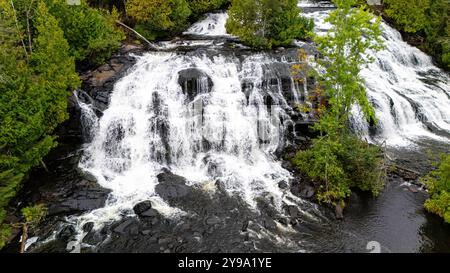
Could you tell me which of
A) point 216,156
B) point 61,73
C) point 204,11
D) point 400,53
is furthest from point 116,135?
point 400,53

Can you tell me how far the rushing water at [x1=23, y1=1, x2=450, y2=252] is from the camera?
19.1 m

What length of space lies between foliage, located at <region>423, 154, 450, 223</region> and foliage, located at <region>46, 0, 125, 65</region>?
2482 cm

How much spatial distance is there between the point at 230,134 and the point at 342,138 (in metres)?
7.37

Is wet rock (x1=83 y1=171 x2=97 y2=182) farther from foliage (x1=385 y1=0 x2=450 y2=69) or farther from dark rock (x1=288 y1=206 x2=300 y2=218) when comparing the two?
foliage (x1=385 y1=0 x2=450 y2=69)

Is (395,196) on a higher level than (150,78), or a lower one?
lower

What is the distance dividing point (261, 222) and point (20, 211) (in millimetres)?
13149

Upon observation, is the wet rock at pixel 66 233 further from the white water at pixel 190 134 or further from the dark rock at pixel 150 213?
the dark rock at pixel 150 213

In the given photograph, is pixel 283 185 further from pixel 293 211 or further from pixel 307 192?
pixel 293 211

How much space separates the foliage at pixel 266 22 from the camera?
2956 centimetres

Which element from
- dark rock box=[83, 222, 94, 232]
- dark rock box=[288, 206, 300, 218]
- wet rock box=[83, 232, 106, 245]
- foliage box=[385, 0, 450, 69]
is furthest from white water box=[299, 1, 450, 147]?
dark rock box=[83, 222, 94, 232]

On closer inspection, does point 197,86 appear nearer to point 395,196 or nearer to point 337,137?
point 337,137

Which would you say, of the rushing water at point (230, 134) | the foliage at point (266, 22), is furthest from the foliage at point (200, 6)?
→ the rushing water at point (230, 134)

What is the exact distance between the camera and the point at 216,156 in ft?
78.2

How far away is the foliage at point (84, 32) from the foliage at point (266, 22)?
1084cm
